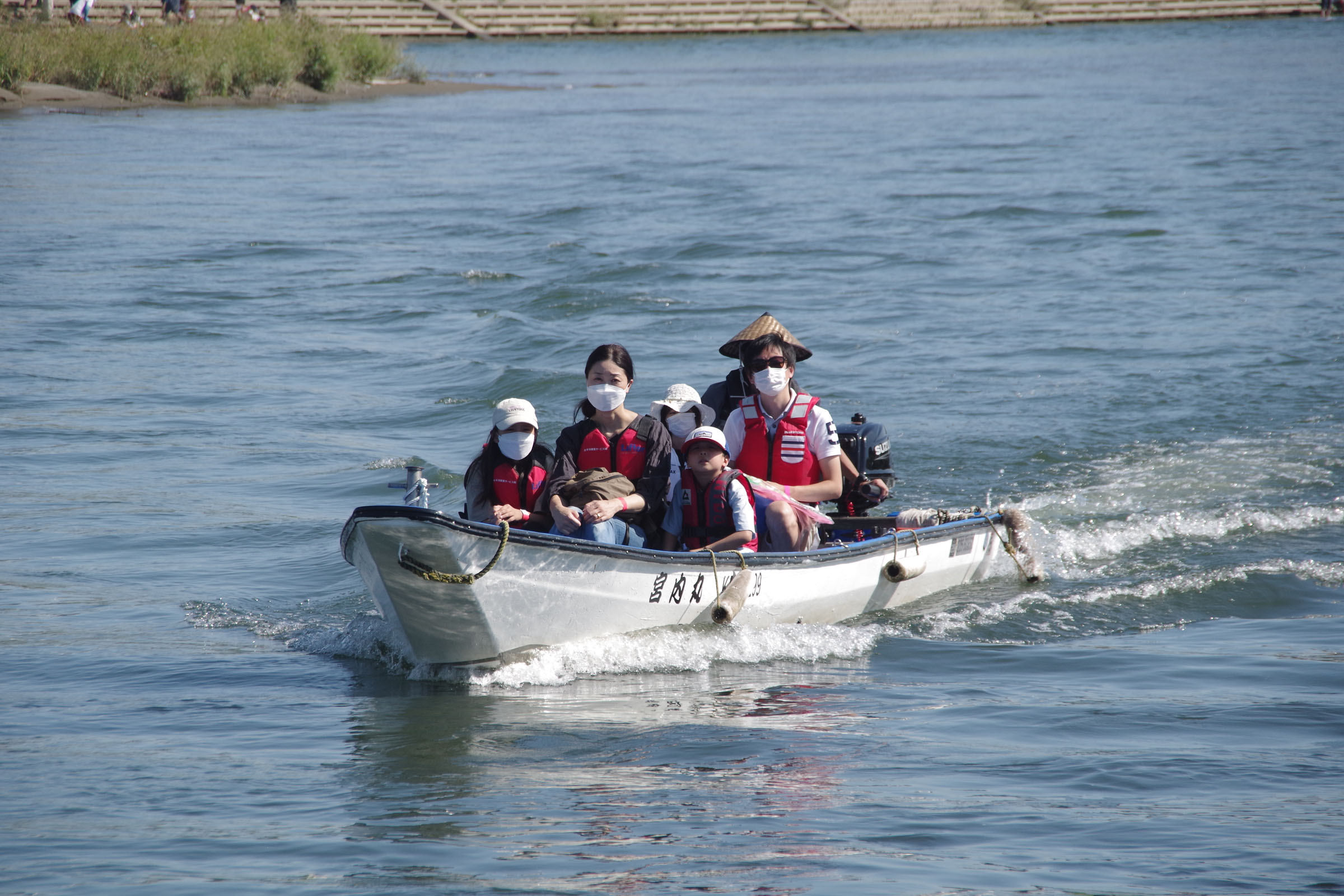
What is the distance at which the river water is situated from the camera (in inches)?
213

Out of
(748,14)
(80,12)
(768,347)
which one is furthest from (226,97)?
(768,347)

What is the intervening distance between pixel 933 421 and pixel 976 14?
50.2 m

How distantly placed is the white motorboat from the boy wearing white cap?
19cm

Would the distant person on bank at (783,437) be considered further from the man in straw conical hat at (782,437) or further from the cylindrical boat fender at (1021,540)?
the cylindrical boat fender at (1021,540)

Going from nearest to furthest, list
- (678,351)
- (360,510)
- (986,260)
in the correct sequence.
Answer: (360,510), (678,351), (986,260)

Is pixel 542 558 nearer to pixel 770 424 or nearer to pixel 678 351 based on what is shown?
pixel 770 424

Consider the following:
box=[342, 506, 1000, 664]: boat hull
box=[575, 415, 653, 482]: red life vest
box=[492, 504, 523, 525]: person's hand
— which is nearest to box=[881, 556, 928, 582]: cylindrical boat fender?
box=[342, 506, 1000, 664]: boat hull

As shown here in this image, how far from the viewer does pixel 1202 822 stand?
17.9 feet

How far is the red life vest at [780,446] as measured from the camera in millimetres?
7957

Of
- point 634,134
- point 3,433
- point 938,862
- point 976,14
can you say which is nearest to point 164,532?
point 3,433

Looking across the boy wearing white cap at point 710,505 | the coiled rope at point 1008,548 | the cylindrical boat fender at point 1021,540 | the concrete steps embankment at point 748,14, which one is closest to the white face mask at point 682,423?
the boy wearing white cap at point 710,505

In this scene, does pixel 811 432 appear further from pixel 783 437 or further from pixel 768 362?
pixel 768 362

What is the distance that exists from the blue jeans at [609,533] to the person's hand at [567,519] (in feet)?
0.07

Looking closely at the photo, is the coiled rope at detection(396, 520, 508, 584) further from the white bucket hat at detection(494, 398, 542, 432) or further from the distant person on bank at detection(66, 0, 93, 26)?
the distant person on bank at detection(66, 0, 93, 26)
